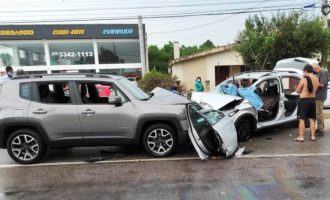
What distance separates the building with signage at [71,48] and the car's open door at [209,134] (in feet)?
81.2

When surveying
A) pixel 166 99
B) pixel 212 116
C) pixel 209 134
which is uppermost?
pixel 166 99

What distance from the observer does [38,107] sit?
730cm

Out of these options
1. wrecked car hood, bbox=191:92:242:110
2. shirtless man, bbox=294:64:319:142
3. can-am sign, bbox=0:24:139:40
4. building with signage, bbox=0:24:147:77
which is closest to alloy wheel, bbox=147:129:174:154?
wrecked car hood, bbox=191:92:242:110

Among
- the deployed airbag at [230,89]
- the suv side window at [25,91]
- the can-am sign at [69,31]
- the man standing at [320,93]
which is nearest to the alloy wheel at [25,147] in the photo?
the suv side window at [25,91]

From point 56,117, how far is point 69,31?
2663cm

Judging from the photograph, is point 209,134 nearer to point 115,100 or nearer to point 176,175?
point 176,175

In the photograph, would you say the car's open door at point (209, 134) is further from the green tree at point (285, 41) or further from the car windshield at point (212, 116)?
the green tree at point (285, 41)

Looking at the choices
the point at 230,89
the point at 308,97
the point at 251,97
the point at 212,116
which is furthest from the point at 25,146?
the point at 308,97

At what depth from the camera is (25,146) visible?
735cm

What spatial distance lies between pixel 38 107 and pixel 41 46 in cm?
2724

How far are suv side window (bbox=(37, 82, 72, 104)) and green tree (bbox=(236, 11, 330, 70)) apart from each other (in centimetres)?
1443

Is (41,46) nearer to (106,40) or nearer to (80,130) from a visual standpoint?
(106,40)

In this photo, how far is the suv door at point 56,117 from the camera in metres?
7.25

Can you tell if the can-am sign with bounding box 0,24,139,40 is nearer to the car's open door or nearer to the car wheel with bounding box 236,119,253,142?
the car wheel with bounding box 236,119,253,142
